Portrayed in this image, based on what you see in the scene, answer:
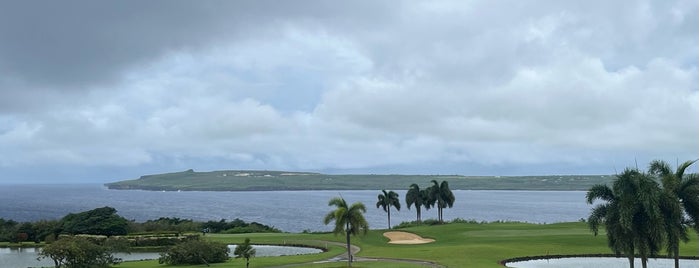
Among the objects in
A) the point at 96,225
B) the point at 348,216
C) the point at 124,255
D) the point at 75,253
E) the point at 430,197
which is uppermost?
the point at 348,216

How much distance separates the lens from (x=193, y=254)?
183 ft

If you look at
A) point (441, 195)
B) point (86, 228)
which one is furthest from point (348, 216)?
point (441, 195)

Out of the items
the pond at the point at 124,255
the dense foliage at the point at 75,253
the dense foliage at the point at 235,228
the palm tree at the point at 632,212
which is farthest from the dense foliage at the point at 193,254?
the dense foliage at the point at 235,228

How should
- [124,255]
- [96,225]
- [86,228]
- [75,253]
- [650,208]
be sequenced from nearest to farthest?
[650,208] < [75,253] < [124,255] < [86,228] < [96,225]

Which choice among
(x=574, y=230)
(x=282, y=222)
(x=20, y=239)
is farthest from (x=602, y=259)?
(x=282, y=222)

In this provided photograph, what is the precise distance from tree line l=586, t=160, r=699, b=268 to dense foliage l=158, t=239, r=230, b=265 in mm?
33581

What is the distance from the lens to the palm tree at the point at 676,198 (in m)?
36.2

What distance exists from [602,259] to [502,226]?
1265 inches

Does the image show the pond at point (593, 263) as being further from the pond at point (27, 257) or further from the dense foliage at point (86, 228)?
the dense foliage at point (86, 228)

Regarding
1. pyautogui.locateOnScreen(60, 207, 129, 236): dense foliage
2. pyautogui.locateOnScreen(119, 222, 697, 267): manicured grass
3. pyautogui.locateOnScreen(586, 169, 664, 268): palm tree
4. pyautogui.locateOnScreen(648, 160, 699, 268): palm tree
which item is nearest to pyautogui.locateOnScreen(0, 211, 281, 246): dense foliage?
pyautogui.locateOnScreen(60, 207, 129, 236): dense foliage

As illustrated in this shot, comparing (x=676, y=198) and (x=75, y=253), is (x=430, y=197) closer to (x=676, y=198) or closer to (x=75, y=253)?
(x=75, y=253)

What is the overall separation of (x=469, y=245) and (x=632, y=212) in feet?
84.4

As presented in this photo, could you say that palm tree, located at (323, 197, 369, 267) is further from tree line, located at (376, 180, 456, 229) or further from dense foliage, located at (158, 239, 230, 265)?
tree line, located at (376, 180, 456, 229)

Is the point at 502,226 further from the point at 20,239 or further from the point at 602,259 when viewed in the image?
the point at 20,239
